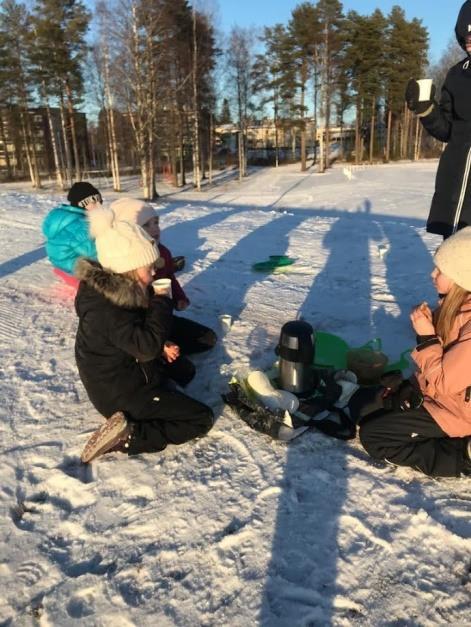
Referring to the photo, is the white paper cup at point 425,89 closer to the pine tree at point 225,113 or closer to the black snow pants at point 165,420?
the black snow pants at point 165,420

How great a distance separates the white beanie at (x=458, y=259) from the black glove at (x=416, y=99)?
5.01 feet

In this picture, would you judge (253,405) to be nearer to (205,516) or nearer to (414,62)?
(205,516)

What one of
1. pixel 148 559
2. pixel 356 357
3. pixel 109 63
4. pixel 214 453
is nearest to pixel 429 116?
pixel 356 357

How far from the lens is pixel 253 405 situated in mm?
2807

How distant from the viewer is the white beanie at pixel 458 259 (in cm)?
223

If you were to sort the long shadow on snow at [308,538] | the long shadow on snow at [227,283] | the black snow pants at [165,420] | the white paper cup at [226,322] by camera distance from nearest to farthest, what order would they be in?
the long shadow on snow at [308,538], the black snow pants at [165,420], the long shadow on snow at [227,283], the white paper cup at [226,322]

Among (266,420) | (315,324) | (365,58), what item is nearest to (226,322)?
(315,324)

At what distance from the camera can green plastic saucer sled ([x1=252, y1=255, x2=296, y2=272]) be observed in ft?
20.0

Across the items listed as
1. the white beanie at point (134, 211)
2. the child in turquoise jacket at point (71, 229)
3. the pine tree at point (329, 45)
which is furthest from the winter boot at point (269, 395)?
the pine tree at point (329, 45)

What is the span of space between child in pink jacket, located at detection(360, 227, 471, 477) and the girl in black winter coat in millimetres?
1029

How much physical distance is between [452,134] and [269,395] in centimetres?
237

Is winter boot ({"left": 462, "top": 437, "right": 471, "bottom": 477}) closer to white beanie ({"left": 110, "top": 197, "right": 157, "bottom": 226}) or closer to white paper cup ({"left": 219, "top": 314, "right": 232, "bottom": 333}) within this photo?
white paper cup ({"left": 219, "top": 314, "right": 232, "bottom": 333})

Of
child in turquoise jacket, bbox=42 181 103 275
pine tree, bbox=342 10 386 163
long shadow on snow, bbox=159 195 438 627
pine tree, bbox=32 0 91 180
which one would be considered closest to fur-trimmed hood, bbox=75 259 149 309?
long shadow on snow, bbox=159 195 438 627

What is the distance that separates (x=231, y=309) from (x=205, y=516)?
2775 mm
